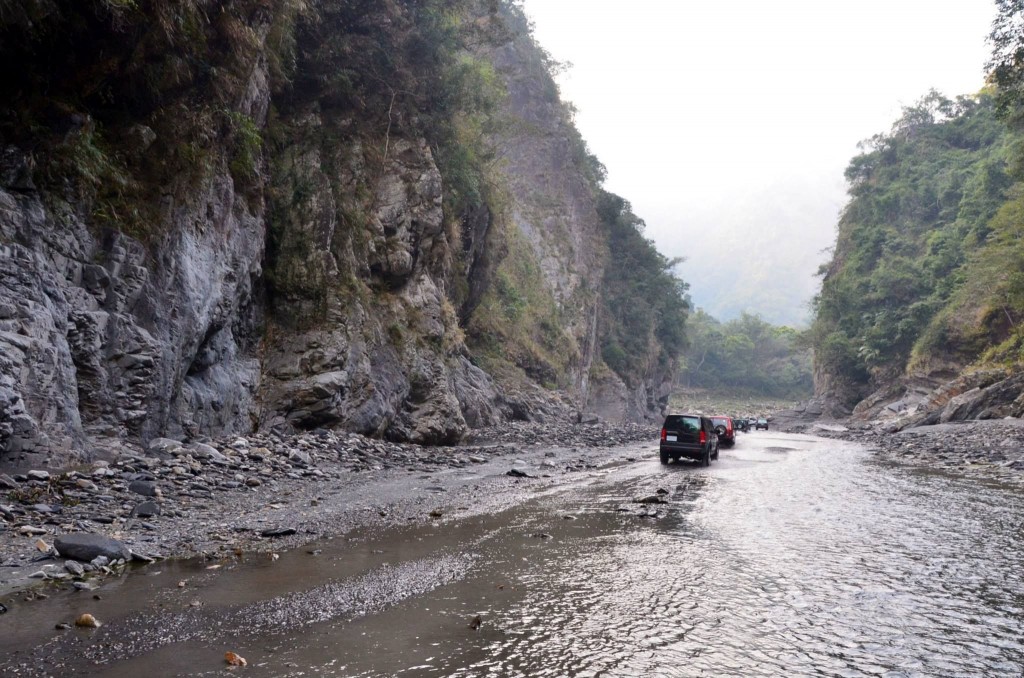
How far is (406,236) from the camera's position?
73.4 ft

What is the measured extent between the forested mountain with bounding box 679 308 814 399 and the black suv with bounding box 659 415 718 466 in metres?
92.2

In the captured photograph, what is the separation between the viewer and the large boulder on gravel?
6121mm

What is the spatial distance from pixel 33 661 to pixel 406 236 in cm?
1925

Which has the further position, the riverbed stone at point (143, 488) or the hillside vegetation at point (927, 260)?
the hillside vegetation at point (927, 260)

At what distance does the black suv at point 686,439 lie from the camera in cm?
1942

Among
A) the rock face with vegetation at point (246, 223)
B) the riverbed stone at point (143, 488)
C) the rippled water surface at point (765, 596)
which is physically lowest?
the rippled water surface at point (765, 596)

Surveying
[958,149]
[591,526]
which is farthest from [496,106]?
[958,149]

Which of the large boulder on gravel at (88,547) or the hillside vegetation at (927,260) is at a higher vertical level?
the hillside vegetation at (927,260)

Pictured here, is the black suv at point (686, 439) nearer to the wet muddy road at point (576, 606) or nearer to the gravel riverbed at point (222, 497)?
the gravel riverbed at point (222, 497)

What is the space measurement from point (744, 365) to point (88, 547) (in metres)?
116

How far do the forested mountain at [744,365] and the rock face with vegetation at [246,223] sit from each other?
3340 inches

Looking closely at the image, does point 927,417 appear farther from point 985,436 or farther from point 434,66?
point 434,66

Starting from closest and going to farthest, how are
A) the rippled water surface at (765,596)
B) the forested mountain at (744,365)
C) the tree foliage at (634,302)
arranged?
the rippled water surface at (765,596), the tree foliage at (634,302), the forested mountain at (744,365)

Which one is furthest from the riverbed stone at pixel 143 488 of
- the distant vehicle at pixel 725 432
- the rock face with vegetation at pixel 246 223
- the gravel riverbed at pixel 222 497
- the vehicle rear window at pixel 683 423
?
the distant vehicle at pixel 725 432
